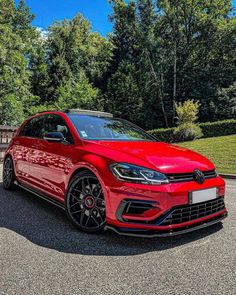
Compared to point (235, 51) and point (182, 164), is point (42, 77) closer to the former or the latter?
point (235, 51)

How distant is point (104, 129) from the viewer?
450cm

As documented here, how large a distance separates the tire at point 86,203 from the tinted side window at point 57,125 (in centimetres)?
67

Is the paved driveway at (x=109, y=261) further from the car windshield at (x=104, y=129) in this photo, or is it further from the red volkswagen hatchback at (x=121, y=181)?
the car windshield at (x=104, y=129)

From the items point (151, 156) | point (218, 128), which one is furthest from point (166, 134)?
point (151, 156)

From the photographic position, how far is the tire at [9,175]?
585 centimetres

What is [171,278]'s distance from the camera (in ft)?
8.34

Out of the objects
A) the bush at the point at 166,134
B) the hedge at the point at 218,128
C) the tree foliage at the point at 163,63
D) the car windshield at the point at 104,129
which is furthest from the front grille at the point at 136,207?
the tree foliage at the point at 163,63

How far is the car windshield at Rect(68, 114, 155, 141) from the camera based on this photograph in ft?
13.9

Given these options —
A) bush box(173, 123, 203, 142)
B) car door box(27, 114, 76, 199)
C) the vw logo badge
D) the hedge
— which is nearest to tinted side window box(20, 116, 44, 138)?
car door box(27, 114, 76, 199)

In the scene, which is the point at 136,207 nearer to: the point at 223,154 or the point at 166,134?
the point at 223,154

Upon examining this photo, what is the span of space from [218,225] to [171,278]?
1.58 meters

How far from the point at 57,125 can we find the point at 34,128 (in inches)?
38.2

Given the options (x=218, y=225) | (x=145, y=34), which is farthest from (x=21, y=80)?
(x=218, y=225)

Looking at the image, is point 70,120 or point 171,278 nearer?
point 171,278
